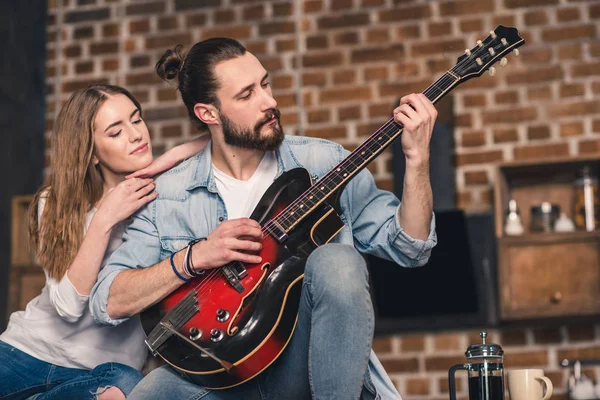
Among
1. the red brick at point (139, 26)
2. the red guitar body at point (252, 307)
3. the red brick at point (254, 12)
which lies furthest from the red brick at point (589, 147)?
the red brick at point (139, 26)

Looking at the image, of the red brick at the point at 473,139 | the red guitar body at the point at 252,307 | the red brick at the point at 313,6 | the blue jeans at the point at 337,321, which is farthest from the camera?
the red brick at the point at 313,6

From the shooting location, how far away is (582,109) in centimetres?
395

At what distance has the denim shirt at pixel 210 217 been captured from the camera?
2.38 meters

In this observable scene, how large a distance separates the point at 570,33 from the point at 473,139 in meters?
0.62

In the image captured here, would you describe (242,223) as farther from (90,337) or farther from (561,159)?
(561,159)

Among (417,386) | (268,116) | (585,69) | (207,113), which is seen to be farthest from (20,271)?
(585,69)

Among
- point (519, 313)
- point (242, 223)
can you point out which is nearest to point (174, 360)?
point (242, 223)

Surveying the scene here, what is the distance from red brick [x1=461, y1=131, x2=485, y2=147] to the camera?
4.02 meters

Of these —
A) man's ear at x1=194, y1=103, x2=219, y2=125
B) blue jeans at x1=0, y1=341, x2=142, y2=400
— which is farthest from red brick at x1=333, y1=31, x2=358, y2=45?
blue jeans at x1=0, y1=341, x2=142, y2=400

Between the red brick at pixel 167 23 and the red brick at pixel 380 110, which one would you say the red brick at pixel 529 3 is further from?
the red brick at pixel 167 23

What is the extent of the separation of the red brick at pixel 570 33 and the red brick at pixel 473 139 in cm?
50

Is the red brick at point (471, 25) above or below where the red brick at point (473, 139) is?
above

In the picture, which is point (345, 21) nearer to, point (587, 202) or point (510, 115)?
point (510, 115)

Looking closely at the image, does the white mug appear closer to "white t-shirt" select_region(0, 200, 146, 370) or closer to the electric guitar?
the electric guitar
